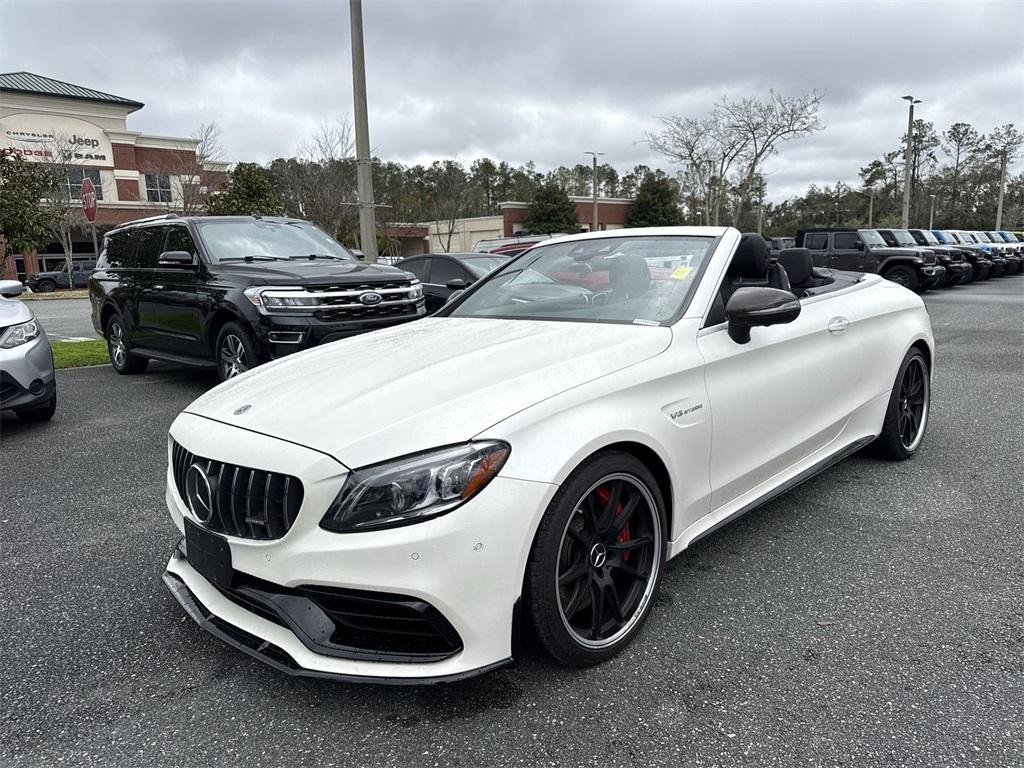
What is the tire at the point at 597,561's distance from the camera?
227cm

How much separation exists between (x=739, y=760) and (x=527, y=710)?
2.10ft

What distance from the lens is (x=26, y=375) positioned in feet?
18.7

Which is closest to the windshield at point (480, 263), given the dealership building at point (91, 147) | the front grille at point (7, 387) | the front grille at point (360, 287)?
the front grille at point (360, 287)

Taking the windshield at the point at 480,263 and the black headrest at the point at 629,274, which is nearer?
the black headrest at the point at 629,274

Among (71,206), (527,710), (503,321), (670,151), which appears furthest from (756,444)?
(71,206)

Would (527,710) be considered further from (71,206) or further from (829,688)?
(71,206)

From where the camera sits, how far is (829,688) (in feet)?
7.84

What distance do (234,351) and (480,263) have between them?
4.82 meters

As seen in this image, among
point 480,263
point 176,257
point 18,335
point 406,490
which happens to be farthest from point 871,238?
point 406,490

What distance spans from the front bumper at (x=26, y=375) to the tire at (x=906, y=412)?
615cm

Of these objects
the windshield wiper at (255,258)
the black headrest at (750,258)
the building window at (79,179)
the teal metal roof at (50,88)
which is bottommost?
the black headrest at (750,258)

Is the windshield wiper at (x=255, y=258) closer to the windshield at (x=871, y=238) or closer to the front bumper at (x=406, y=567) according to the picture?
the front bumper at (x=406, y=567)

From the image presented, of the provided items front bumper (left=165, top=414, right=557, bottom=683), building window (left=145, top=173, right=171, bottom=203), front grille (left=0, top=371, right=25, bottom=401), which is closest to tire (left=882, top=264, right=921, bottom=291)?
front grille (left=0, top=371, right=25, bottom=401)

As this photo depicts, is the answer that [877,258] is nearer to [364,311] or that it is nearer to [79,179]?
[364,311]
